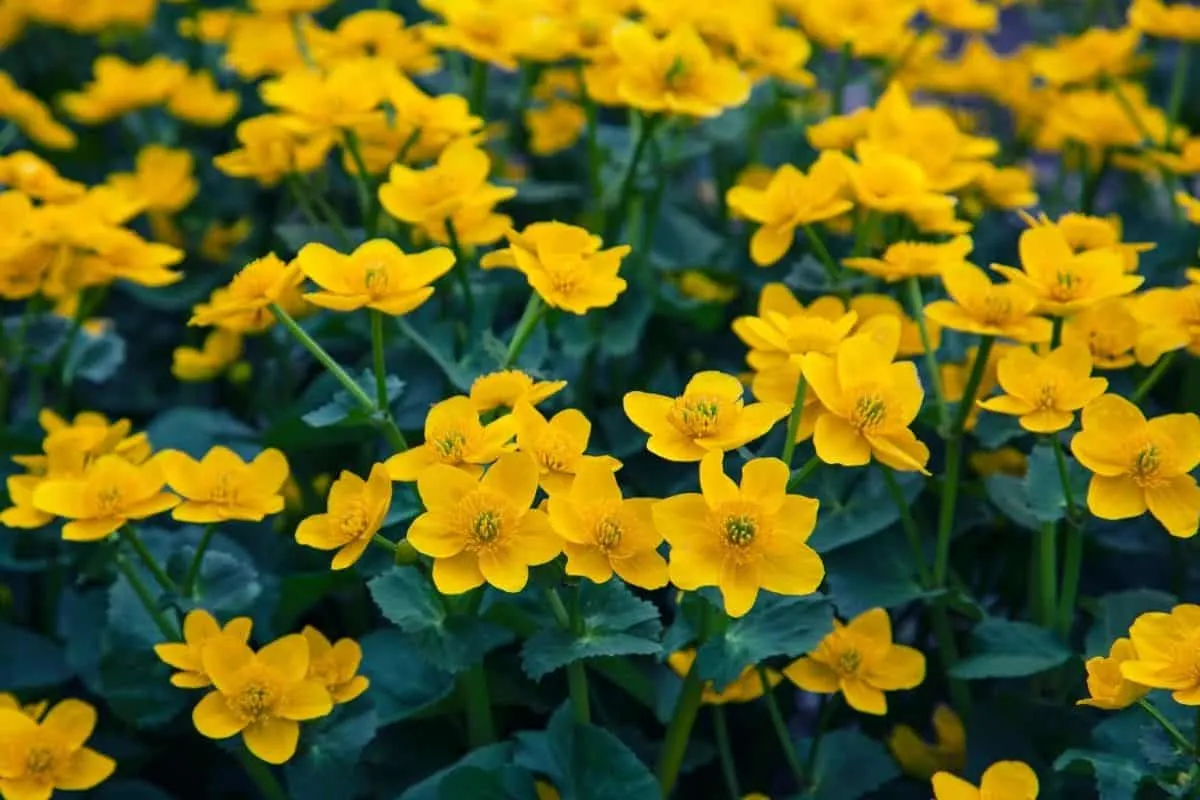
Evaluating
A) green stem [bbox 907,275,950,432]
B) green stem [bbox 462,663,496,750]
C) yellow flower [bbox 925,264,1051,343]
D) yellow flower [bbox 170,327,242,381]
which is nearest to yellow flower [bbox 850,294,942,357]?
green stem [bbox 907,275,950,432]

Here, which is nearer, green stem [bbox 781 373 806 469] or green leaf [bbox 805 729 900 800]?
green stem [bbox 781 373 806 469]

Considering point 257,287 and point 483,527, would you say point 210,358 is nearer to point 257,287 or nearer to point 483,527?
point 257,287

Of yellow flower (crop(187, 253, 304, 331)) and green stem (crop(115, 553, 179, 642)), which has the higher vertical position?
yellow flower (crop(187, 253, 304, 331))

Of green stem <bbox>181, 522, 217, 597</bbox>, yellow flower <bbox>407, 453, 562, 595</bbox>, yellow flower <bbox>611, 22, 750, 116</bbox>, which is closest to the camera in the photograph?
yellow flower <bbox>407, 453, 562, 595</bbox>

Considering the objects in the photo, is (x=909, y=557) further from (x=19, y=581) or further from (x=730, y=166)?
(x=19, y=581)

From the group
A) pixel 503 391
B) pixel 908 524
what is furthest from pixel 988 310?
pixel 503 391

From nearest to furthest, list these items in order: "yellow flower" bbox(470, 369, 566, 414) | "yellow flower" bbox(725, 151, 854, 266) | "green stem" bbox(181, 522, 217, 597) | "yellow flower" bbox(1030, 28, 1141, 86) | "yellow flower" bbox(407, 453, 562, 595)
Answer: "yellow flower" bbox(407, 453, 562, 595), "yellow flower" bbox(470, 369, 566, 414), "green stem" bbox(181, 522, 217, 597), "yellow flower" bbox(725, 151, 854, 266), "yellow flower" bbox(1030, 28, 1141, 86)

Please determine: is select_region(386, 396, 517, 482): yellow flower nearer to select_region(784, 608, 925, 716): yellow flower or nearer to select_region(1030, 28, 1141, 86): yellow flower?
select_region(784, 608, 925, 716): yellow flower

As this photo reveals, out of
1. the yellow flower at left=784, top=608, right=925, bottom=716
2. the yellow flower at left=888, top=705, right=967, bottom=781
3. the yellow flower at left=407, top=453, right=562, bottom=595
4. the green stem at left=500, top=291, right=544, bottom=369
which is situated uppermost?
the yellow flower at left=407, top=453, right=562, bottom=595
